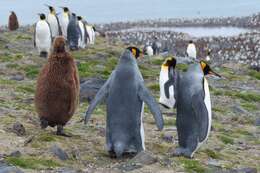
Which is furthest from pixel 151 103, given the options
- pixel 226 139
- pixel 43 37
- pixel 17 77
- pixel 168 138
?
pixel 43 37

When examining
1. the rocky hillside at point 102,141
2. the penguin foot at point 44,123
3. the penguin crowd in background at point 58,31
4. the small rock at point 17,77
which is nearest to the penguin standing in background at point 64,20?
the penguin crowd in background at point 58,31

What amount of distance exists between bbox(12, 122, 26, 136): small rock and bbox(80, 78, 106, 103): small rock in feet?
10.7

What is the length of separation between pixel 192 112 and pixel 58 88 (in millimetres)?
1711

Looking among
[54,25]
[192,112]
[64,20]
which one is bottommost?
[192,112]

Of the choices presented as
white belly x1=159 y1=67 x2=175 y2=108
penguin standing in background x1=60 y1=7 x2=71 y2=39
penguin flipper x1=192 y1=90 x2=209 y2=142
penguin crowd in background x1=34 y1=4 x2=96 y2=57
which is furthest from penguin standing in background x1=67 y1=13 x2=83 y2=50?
penguin flipper x1=192 y1=90 x2=209 y2=142

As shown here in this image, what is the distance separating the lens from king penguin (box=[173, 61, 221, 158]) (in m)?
7.51

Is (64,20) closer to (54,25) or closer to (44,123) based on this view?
(54,25)

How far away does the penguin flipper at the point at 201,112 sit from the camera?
7.48 m

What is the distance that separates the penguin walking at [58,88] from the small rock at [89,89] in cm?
334

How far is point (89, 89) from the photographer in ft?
35.9

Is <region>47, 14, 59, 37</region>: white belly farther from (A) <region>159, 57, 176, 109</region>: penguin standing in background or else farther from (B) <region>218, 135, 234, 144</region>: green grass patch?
(B) <region>218, 135, 234, 144</region>: green grass patch

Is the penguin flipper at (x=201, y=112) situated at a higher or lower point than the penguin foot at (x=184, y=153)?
higher

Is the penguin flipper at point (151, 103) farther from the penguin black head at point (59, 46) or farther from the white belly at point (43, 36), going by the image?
the white belly at point (43, 36)

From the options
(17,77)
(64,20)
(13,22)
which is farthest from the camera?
(13,22)
